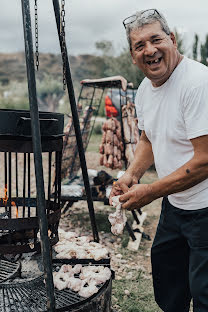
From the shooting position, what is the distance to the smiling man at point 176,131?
2.02 metres

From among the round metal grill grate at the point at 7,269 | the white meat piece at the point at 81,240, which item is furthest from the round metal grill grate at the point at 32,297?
the white meat piece at the point at 81,240

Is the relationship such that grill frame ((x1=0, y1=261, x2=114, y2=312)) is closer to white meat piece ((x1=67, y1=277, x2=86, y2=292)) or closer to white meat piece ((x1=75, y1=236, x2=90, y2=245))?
white meat piece ((x1=67, y1=277, x2=86, y2=292))

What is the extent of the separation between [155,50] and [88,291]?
172 centimetres

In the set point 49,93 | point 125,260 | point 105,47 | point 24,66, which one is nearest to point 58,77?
point 105,47

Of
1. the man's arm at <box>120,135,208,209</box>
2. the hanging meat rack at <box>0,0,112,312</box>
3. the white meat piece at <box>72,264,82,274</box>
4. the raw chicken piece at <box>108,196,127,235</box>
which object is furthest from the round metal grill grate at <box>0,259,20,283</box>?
the man's arm at <box>120,135,208,209</box>

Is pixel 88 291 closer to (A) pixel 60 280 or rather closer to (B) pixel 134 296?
(A) pixel 60 280

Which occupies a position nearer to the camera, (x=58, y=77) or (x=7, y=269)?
(x=7, y=269)

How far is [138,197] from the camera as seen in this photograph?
2.27 m

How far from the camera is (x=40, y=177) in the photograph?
83.5 inches

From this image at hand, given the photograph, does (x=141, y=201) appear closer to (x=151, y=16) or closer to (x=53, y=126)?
(x=53, y=126)

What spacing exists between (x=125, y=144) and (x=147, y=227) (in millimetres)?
1505

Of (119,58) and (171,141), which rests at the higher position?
(119,58)

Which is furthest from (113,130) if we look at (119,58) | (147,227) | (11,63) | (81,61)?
(81,61)

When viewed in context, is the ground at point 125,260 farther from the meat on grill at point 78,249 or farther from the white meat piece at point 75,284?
the white meat piece at point 75,284
